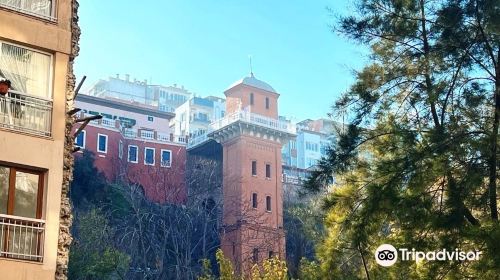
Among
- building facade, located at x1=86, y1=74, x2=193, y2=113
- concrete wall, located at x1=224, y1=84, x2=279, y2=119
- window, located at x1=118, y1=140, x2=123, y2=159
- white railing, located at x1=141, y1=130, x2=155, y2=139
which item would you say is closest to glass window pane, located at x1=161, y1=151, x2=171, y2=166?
white railing, located at x1=141, y1=130, x2=155, y2=139

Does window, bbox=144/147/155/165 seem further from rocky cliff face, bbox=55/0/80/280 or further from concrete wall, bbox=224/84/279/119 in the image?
rocky cliff face, bbox=55/0/80/280

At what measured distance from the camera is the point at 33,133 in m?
11.5

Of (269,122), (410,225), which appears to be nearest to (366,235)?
(410,225)

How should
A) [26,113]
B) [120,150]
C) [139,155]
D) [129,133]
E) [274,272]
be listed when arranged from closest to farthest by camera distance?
1. [26,113]
2. [274,272]
3. [120,150]
4. [139,155]
5. [129,133]

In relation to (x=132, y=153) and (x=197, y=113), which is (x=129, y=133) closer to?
(x=132, y=153)

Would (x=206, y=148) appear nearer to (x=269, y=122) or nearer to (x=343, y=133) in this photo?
(x=269, y=122)

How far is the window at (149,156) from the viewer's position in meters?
59.5

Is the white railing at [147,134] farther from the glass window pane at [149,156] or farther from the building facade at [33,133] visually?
the building facade at [33,133]

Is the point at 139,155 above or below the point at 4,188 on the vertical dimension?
above

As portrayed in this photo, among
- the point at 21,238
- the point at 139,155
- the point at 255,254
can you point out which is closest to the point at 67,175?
the point at 21,238

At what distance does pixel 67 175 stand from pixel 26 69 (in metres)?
1.71

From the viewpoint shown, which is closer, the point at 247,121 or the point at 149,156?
the point at 247,121

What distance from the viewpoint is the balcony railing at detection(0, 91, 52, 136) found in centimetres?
1137

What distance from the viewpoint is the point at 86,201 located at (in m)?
47.5
